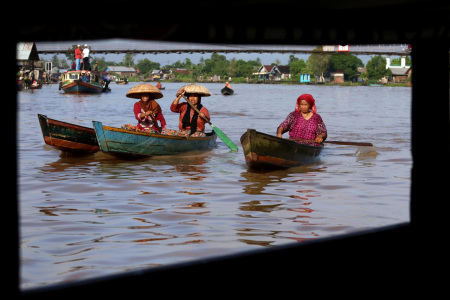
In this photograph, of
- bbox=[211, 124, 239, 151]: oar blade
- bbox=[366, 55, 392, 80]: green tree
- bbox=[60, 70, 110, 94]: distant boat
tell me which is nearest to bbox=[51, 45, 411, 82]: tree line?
bbox=[366, 55, 392, 80]: green tree

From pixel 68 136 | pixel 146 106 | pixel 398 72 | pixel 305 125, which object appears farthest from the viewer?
Answer: pixel 398 72

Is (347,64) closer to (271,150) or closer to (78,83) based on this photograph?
(78,83)

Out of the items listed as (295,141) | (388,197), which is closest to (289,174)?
(295,141)

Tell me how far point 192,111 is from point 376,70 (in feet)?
387

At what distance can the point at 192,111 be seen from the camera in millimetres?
11836

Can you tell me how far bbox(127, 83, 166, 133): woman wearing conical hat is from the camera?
10758 millimetres

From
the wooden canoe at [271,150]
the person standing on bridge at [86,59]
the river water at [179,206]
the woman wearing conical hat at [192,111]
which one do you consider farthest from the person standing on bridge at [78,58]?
the wooden canoe at [271,150]

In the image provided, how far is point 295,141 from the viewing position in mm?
10148

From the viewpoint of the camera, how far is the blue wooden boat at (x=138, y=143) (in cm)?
1065

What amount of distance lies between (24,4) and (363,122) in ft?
80.3

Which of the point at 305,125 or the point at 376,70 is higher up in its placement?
the point at 376,70

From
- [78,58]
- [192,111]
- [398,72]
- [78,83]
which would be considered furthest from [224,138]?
[398,72]

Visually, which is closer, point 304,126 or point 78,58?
point 304,126

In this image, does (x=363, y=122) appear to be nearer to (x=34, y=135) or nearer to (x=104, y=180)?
(x=34, y=135)
